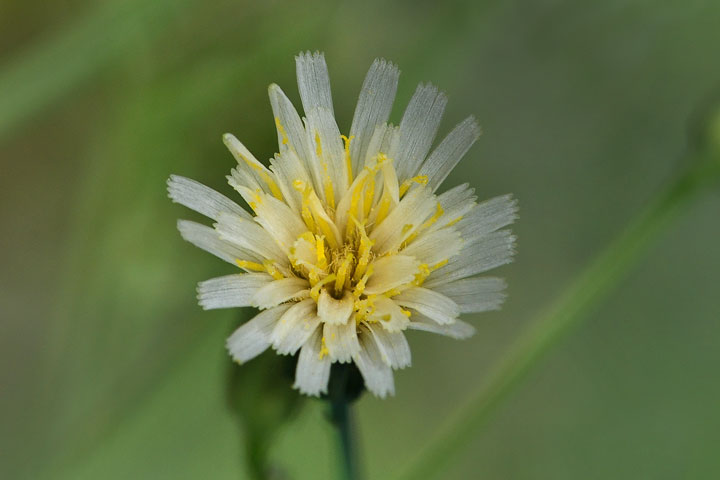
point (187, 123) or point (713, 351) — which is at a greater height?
point (187, 123)

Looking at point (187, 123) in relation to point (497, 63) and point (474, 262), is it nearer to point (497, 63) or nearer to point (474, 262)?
point (497, 63)

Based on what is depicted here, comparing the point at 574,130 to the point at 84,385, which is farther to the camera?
the point at 574,130

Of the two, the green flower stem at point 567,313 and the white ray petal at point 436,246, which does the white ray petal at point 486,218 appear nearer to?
the white ray petal at point 436,246

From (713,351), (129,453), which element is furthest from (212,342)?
(713,351)

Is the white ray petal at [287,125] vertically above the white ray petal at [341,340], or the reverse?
the white ray petal at [287,125]

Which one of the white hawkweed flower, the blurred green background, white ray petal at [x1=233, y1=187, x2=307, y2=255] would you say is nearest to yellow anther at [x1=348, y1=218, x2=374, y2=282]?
the white hawkweed flower

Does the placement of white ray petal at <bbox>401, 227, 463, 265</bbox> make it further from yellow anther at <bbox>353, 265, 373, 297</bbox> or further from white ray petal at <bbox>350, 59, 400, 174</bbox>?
white ray petal at <bbox>350, 59, 400, 174</bbox>

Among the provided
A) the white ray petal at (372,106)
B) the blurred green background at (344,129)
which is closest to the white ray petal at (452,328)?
the white ray petal at (372,106)
